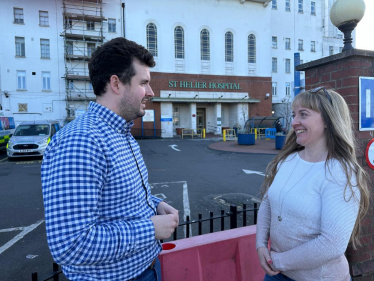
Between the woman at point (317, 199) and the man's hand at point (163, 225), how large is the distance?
75 centimetres

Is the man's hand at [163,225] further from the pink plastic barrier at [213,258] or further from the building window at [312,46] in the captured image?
the building window at [312,46]

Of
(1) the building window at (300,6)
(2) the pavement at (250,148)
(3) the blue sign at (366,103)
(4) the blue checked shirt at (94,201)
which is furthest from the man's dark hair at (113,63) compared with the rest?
(1) the building window at (300,6)

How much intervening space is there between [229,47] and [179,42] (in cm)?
620

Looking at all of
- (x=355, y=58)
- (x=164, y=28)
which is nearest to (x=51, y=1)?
(x=164, y=28)

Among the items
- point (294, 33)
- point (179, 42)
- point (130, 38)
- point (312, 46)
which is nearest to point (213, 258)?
point (130, 38)

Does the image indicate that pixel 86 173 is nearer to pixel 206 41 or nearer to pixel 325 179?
pixel 325 179

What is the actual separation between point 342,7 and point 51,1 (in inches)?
1219

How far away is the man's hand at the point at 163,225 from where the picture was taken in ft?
4.22

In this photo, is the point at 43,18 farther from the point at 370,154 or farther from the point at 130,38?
the point at 370,154

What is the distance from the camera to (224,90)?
3152cm

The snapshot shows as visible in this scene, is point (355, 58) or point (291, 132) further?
point (355, 58)

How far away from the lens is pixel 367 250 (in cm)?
257

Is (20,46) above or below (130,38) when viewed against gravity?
below

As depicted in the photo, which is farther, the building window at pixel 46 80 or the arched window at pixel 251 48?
the arched window at pixel 251 48
